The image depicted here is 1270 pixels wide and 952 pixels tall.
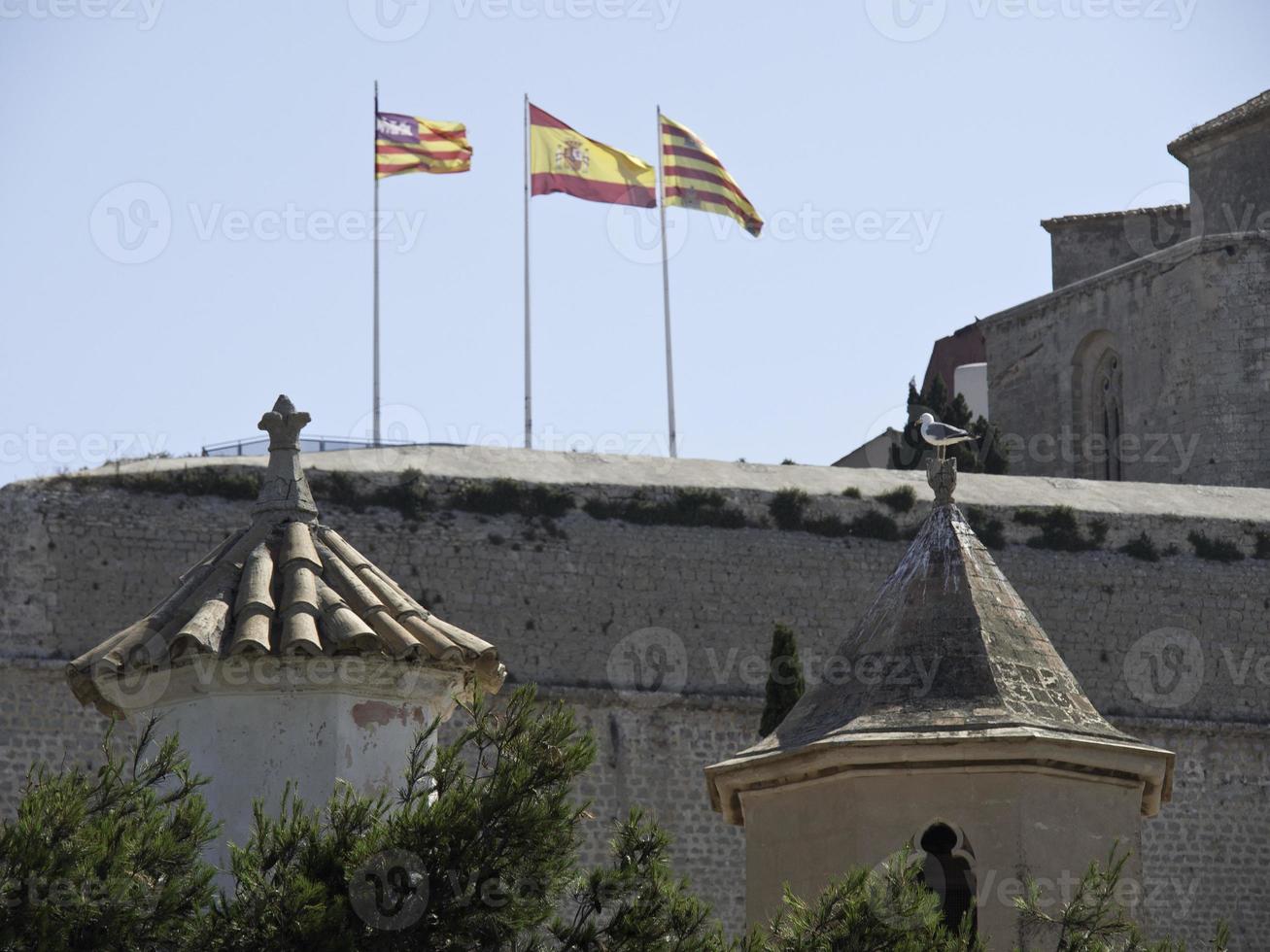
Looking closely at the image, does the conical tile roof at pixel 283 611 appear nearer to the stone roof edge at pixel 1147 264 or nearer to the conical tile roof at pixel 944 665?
the conical tile roof at pixel 944 665

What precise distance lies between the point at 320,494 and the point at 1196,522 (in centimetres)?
807

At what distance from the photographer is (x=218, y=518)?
65.9 ft

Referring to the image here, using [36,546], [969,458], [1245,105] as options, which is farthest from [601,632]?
[1245,105]

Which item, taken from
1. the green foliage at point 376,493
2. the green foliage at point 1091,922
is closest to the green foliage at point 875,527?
the green foliage at point 376,493

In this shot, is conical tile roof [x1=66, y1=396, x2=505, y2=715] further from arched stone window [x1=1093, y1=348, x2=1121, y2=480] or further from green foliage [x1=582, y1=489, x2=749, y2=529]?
arched stone window [x1=1093, y1=348, x2=1121, y2=480]

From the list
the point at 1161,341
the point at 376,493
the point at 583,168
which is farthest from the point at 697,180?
the point at 376,493

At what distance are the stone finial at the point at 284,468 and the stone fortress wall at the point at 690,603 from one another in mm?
11294

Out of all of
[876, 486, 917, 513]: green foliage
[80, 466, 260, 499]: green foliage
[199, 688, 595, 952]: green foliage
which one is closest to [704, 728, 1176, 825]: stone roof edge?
[199, 688, 595, 952]: green foliage

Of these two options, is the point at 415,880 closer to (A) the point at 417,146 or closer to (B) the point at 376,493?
(B) the point at 376,493

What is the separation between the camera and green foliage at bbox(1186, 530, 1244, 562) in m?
22.8

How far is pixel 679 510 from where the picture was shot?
21531 millimetres

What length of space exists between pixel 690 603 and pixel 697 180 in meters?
7.16

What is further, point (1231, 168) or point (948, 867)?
point (1231, 168)

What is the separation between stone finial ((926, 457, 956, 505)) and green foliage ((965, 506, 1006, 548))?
13235 millimetres
